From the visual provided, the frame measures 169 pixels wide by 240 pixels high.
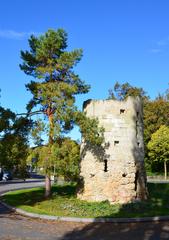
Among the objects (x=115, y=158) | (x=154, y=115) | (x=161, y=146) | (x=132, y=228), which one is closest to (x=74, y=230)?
(x=132, y=228)

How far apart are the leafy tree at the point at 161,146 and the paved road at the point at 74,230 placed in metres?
39.9

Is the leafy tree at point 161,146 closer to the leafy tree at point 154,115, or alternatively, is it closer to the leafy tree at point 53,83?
the leafy tree at point 154,115

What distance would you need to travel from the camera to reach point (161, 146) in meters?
58.8

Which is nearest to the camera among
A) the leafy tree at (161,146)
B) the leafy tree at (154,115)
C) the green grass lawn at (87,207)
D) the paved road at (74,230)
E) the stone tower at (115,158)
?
the paved road at (74,230)

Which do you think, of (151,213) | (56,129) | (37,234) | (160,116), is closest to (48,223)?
(37,234)

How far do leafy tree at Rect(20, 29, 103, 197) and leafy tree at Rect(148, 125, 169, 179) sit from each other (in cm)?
3380

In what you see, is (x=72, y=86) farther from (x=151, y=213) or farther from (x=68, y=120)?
(x=151, y=213)

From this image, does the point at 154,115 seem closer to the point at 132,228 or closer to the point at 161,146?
the point at 161,146

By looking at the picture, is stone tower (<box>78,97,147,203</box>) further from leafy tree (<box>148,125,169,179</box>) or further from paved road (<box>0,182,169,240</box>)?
leafy tree (<box>148,125,169,179</box>)

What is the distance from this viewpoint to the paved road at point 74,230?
16000 millimetres

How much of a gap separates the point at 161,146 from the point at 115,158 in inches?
1349

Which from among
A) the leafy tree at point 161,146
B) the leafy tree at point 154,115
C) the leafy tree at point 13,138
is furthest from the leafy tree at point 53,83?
the leafy tree at point 154,115

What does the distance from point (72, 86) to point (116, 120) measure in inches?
139

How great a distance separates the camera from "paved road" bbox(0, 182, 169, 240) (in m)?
16.0
